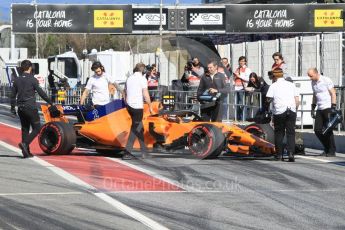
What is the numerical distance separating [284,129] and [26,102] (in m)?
4.95

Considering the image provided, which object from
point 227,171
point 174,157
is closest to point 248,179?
point 227,171

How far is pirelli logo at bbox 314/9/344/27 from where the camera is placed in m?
50.2

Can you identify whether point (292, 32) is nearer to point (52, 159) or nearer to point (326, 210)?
point (52, 159)

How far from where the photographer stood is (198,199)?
1150 cm

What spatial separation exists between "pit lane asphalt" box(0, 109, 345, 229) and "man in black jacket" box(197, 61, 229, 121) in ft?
8.22

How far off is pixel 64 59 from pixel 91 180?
38.4m

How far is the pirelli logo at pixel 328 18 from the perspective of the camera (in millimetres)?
50156

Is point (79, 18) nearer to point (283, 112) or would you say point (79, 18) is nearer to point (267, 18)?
point (267, 18)

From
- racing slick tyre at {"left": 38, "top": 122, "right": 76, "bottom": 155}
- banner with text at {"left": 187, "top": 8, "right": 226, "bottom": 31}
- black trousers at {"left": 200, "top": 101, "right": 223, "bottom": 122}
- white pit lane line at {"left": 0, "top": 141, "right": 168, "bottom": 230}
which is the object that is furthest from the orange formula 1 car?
banner with text at {"left": 187, "top": 8, "right": 226, "bottom": 31}

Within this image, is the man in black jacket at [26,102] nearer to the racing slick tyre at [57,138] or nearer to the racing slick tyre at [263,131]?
the racing slick tyre at [57,138]

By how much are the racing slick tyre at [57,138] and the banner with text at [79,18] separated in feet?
112

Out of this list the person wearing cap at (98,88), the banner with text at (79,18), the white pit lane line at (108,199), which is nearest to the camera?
the white pit lane line at (108,199)

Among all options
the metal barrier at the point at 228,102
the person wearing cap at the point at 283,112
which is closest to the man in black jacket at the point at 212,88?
the person wearing cap at the point at 283,112

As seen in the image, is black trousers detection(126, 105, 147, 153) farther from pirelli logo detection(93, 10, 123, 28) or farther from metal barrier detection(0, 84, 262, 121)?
pirelli logo detection(93, 10, 123, 28)
